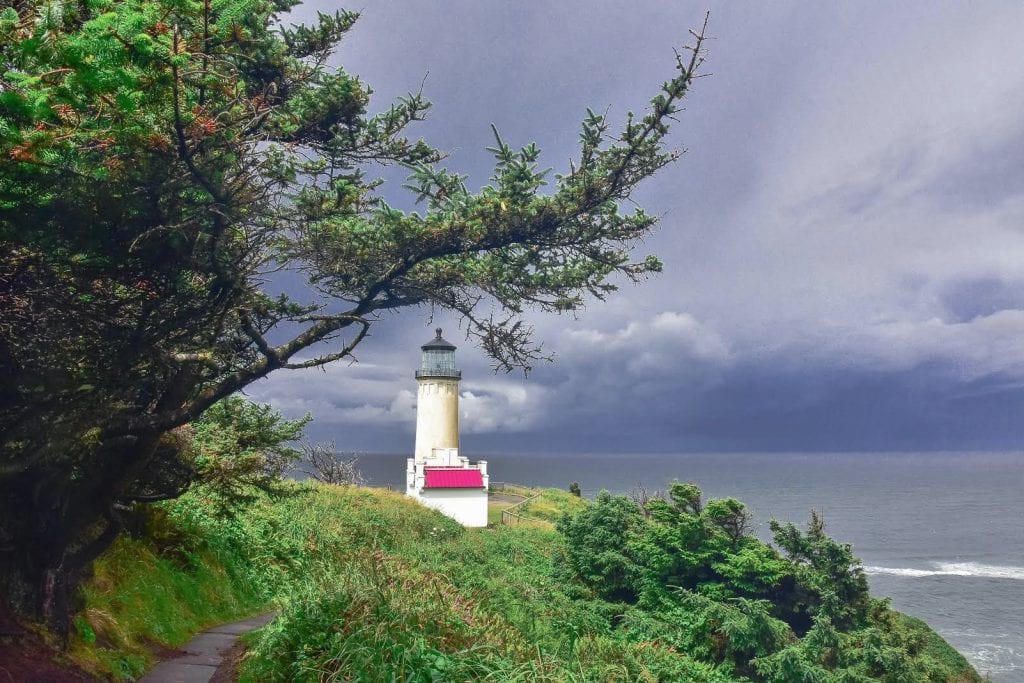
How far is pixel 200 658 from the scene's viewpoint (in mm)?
8336

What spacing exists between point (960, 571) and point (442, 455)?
37.8 meters

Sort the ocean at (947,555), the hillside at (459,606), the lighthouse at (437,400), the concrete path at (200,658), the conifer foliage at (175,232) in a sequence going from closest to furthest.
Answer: the conifer foliage at (175,232)
the hillside at (459,606)
the concrete path at (200,658)
the ocean at (947,555)
the lighthouse at (437,400)

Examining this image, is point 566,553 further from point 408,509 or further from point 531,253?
point 531,253

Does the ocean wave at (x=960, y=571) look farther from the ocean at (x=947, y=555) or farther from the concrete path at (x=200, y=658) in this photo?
the concrete path at (x=200, y=658)

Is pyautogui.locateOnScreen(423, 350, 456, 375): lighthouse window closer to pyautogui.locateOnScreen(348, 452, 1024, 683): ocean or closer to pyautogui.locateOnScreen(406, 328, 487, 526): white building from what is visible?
pyautogui.locateOnScreen(406, 328, 487, 526): white building

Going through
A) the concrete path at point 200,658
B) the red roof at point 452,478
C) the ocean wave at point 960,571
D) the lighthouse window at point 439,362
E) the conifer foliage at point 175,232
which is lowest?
the ocean wave at point 960,571

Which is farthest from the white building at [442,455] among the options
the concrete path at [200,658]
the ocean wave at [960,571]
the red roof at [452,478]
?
A: the ocean wave at [960,571]

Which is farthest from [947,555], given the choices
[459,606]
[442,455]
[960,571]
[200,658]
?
[200,658]

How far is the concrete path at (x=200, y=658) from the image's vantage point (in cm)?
739

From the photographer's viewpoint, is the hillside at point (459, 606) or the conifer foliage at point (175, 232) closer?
the conifer foliage at point (175, 232)

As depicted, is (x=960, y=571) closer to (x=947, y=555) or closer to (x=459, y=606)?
(x=947, y=555)

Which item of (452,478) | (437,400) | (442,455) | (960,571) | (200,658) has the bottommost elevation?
(960,571)

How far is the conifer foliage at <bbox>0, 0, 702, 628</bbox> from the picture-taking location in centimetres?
376

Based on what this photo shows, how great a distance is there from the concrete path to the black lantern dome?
27279 mm
